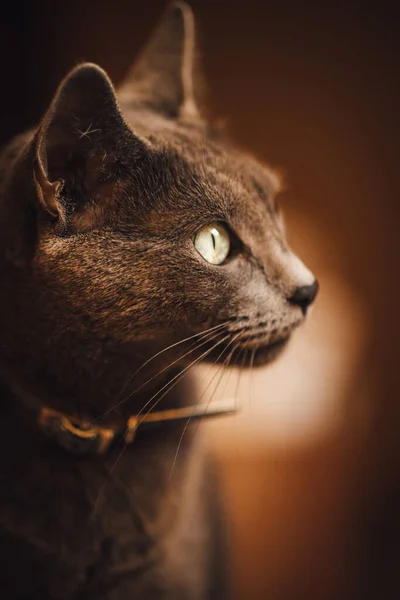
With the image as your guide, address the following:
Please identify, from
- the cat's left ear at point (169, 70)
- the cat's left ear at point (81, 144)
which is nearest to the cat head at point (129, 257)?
the cat's left ear at point (81, 144)

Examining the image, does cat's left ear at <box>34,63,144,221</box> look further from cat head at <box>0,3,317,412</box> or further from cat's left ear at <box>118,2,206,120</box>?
cat's left ear at <box>118,2,206,120</box>

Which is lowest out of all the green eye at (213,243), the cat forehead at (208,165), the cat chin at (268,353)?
the cat chin at (268,353)

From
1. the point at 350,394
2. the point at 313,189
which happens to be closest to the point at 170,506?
the point at 350,394

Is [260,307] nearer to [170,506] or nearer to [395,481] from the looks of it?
[170,506]

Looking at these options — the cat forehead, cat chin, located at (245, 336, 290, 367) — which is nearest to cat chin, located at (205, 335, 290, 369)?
cat chin, located at (245, 336, 290, 367)

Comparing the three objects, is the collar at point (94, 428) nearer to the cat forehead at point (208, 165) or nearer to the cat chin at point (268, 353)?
the cat chin at point (268, 353)

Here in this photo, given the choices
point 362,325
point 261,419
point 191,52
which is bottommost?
point 261,419

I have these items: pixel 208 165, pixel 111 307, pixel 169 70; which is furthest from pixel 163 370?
pixel 169 70

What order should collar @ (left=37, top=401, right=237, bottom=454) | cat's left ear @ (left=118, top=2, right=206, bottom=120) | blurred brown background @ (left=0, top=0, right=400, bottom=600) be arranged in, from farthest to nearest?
blurred brown background @ (left=0, top=0, right=400, bottom=600)
cat's left ear @ (left=118, top=2, right=206, bottom=120)
collar @ (left=37, top=401, right=237, bottom=454)
